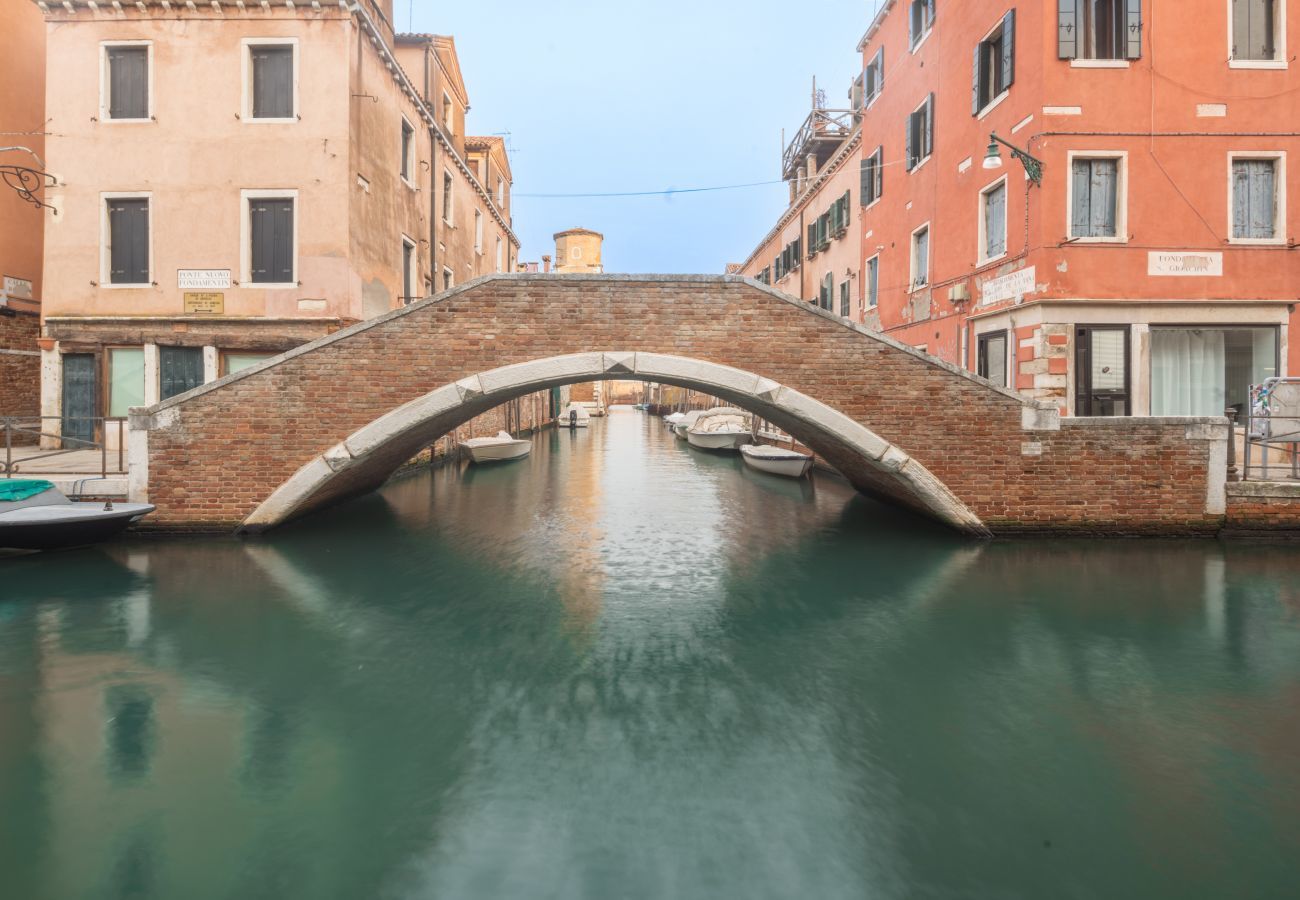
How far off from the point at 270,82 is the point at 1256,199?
49.2ft

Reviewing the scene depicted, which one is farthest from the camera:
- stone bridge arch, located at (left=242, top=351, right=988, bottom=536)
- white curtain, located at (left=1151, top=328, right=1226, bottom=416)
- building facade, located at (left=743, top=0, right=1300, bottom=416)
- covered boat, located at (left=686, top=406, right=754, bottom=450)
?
covered boat, located at (left=686, top=406, right=754, bottom=450)

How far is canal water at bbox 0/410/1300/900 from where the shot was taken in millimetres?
3457

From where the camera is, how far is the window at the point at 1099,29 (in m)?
11.3

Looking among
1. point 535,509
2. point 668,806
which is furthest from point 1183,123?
point 668,806

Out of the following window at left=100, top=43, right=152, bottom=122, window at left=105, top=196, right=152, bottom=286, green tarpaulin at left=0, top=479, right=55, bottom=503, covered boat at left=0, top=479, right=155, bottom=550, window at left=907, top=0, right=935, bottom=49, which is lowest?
covered boat at left=0, top=479, right=155, bottom=550

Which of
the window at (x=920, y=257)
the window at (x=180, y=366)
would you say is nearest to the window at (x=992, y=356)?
the window at (x=920, y=257)

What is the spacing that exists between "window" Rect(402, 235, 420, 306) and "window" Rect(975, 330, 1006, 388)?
34.9 feet

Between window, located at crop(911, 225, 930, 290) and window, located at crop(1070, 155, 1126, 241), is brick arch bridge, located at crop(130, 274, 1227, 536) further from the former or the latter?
window, located at crop(911, 225, 930, 290)

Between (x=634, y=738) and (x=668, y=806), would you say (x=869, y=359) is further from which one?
(x=668, y=806)

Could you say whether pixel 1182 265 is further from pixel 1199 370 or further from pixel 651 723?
pixel 651 723

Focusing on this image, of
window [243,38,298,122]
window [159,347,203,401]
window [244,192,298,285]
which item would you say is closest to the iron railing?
window [159,347,203,401]

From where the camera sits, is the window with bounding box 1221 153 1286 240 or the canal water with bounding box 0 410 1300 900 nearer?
the canal water with bounding box 0 410 1300 900

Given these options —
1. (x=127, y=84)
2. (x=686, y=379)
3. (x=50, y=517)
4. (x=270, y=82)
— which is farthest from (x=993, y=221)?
(x=127, y=84)

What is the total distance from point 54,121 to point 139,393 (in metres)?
4.48
